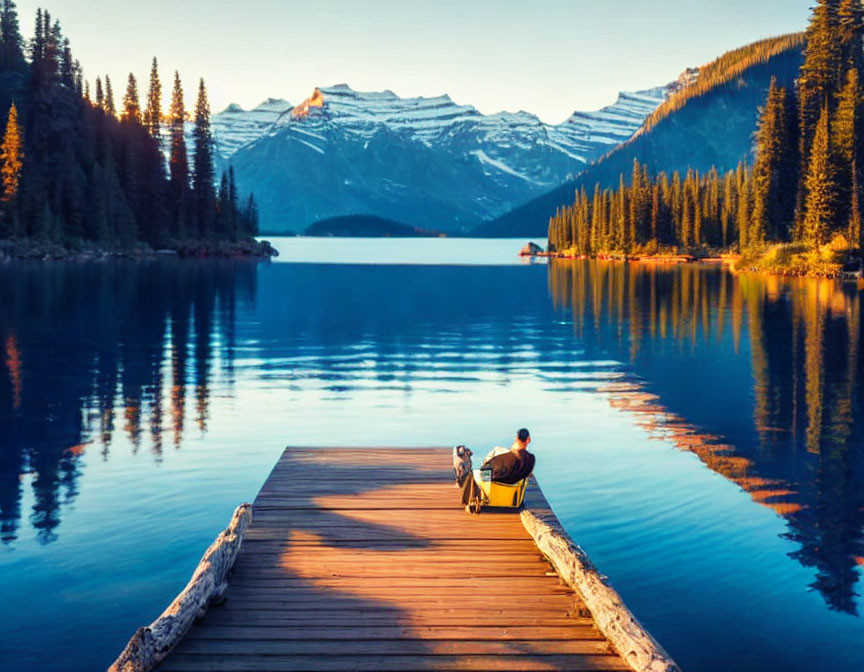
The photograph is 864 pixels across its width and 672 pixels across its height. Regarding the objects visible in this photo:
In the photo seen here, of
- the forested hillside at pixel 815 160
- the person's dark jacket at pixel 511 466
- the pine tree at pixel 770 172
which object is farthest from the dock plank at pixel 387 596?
the pine tree at pixel 770 172

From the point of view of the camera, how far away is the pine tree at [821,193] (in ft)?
342

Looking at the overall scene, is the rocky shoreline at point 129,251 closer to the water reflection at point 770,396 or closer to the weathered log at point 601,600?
the water reflection at point 770,396

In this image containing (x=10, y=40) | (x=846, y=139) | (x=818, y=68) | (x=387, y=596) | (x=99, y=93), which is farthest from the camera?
(x=99, y=93)

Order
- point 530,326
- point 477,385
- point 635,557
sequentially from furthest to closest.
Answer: point 530,326 → point 477,385 → point 635,557

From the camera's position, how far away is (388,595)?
11.6m

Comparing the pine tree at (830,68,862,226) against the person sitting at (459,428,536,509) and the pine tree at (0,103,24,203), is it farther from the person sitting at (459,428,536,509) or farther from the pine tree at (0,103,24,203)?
the pine tree at (0,103,24,203)

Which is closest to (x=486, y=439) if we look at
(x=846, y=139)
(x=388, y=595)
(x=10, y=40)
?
(x=388, y=595)

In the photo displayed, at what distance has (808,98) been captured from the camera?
122 meters

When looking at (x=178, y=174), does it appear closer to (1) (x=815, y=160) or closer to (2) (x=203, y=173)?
(2) (x=203, y=173)

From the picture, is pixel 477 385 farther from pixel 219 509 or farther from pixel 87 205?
pixel 87 205

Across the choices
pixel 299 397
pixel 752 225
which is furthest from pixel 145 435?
pixel 752 225

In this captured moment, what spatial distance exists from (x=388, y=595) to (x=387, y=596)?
41 mm

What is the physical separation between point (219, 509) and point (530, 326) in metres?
41.7

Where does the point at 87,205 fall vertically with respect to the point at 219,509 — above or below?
above
